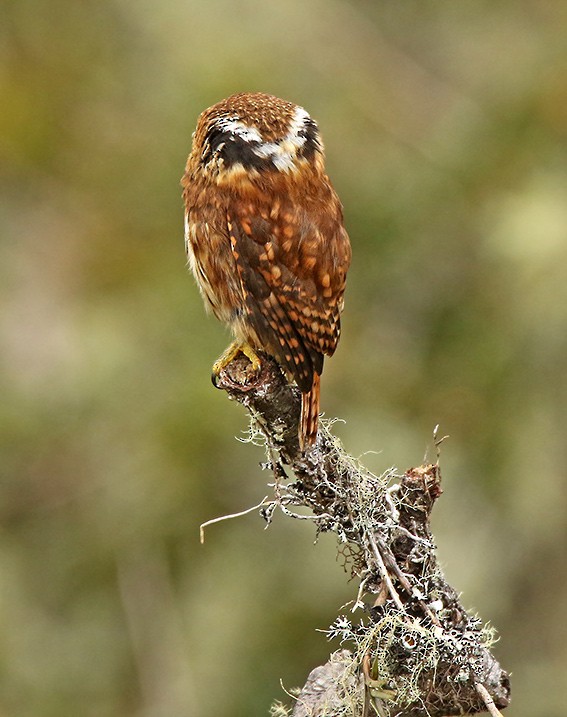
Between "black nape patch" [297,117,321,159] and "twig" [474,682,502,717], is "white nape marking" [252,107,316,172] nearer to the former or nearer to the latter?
"black nape patch" [297,117,321,159]

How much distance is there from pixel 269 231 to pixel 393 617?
132cm

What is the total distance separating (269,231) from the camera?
3729mm

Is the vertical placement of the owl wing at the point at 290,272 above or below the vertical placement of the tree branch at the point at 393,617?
above

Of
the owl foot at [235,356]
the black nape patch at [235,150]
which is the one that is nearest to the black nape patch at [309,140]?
the black nape patch at [235,150]

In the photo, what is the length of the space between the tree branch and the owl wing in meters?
0.59

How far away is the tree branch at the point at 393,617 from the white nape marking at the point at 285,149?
991 mm

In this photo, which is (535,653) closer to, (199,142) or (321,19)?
(199,142)

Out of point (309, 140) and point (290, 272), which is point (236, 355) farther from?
point (309, 140)

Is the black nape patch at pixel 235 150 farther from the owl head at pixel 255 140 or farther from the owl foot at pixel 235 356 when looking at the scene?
the owl foot at pixel 235 356

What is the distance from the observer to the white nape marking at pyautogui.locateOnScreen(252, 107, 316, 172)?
3756mm

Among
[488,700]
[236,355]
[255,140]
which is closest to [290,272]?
[236,355]

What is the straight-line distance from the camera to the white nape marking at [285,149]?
3756 millimetres

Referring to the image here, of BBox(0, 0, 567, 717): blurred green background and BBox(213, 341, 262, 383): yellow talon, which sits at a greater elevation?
BBox(0, 0, 567, 717): blurred green background

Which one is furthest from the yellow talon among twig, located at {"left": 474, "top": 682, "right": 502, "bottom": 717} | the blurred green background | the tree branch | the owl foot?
the blurred green background
